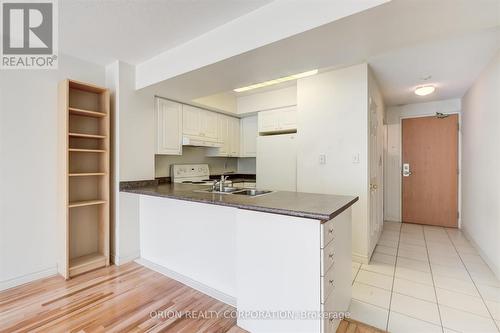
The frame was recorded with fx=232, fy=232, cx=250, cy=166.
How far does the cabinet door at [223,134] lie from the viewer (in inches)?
163

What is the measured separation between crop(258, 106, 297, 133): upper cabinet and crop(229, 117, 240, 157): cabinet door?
0.62 metres

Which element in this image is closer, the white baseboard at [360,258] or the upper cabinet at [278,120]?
the white baseboard at [360,258]

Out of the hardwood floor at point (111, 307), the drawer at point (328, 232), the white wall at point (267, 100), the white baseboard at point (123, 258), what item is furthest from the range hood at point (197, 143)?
the drawer at point (328, 232)

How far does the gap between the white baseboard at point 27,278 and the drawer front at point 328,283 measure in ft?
9.19

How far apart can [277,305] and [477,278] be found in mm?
2337

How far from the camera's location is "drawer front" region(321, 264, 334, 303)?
1389mm

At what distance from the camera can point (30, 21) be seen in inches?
76.9

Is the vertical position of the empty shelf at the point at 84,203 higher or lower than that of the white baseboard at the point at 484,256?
higher

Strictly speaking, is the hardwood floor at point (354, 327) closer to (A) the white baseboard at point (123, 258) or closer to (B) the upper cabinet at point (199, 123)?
(A) the white baseboard at point (123, 258)

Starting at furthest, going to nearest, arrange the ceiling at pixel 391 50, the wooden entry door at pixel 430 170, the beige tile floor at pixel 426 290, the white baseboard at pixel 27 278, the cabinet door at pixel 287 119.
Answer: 1. the wooden entry door at pixel 430 170
2. the cabinet door at pixel 287 119
3. the white baseboard at pixel 27 278
4. the beige tile floor at pixel 426 290
5. the ceiling at pixel 391 50

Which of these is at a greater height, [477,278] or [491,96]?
[491,96]

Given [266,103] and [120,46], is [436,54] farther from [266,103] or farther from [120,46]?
[120,46]

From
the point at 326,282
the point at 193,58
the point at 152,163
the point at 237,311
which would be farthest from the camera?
the point at 152,163

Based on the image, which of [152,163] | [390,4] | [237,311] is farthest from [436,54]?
[152,163]
